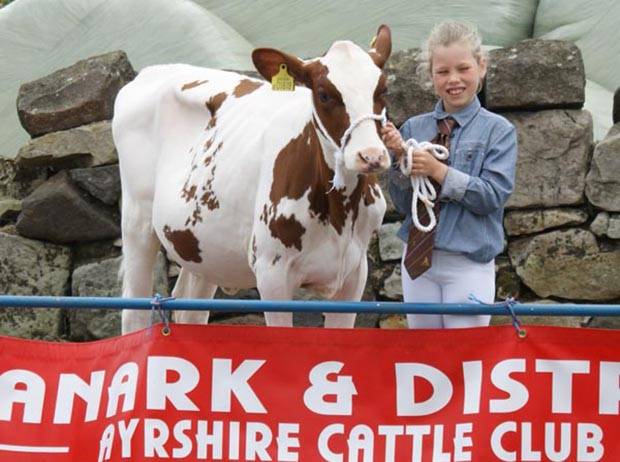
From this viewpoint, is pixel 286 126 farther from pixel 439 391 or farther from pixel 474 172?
pixel 439 391

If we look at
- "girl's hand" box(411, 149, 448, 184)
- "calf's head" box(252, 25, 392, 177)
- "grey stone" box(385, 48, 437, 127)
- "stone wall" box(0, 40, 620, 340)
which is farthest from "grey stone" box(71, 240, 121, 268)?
"girl's hand" box(411, 149, 448, 184)

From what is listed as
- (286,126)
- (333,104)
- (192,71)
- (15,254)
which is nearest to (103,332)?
(15,254)

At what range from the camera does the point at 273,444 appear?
12.4 feet

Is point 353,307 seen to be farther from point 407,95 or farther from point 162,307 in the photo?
point 407,95

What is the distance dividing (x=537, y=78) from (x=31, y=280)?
289 centimetres

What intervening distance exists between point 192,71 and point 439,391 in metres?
2.79

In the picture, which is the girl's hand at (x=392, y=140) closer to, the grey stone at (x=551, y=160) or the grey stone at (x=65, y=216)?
the grey stone at (x=551, y=160)

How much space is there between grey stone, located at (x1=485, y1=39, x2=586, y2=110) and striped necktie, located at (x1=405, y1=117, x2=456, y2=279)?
234 centimetres

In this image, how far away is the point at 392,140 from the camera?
4309 millimetres

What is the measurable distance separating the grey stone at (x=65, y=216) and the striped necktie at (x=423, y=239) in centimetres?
300

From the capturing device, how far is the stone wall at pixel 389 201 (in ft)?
22.2

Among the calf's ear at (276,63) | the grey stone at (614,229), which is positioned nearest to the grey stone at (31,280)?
the calf's ear at (276,63)

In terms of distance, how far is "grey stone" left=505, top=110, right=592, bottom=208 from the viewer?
22.3 feet

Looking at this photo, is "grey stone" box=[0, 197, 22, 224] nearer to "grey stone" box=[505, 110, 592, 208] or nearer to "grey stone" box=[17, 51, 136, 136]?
"grey stone" box=[17, 51, 136, 136]
